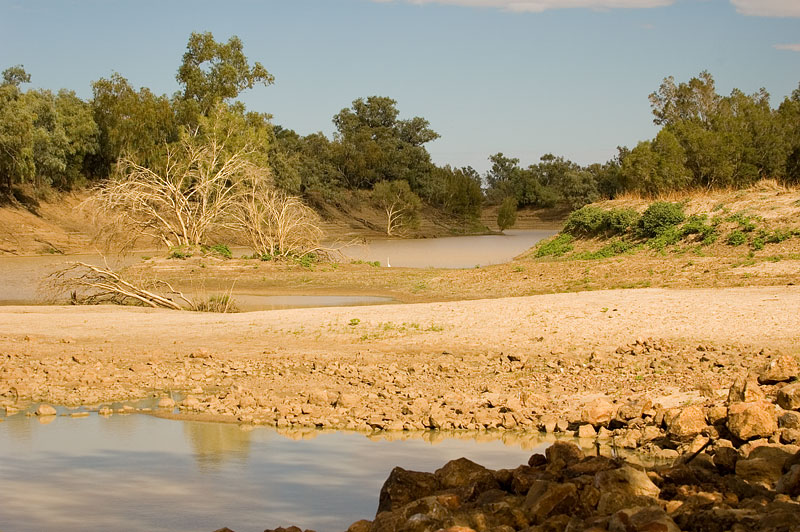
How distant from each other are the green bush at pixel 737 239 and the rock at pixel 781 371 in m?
16.7

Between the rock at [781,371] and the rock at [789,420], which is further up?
the rock at [781,371]

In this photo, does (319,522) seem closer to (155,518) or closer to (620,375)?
(155,518)

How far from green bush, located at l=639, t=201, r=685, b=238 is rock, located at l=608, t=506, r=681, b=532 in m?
24.3

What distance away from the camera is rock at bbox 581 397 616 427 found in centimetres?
923

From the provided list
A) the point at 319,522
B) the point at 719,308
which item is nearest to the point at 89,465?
the point at 319,522

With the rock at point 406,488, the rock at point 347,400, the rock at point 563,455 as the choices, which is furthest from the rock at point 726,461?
the rock at point 347,400

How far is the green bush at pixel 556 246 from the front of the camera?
31672 mm

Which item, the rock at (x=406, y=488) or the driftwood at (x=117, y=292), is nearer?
the rock at (x=406, y=488)

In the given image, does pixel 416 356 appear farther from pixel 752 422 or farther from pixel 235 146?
pixel 235 146

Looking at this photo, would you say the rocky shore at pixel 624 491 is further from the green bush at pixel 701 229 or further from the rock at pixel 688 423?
the green bush at pixel 701 229

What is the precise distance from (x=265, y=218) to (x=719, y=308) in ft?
79.4

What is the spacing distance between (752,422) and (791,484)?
65.8 inches

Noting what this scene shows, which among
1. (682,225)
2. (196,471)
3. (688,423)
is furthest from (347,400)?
(682,225)

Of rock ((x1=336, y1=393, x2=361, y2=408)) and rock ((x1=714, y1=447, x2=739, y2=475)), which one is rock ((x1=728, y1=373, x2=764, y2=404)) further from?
rock ((x1=336, y1=393, x2=361, y2=408))
